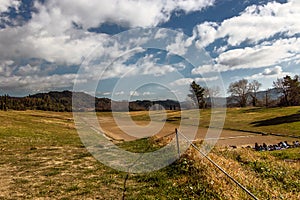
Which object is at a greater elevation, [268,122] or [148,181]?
[148,181]

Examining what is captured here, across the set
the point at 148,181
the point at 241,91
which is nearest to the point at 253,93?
the point at 241,91

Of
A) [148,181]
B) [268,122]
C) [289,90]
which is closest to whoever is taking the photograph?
[148,181]

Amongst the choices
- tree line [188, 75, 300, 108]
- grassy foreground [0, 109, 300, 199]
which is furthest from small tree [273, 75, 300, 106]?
grassy foreground [0, 109, 300, 199]

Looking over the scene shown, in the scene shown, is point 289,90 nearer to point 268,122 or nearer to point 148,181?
point 268,122

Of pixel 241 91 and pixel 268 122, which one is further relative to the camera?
pixel 241 91

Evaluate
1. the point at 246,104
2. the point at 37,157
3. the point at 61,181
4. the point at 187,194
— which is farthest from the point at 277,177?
the point at 246,104

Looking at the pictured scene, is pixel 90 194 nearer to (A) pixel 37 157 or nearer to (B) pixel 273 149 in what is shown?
(A) pixel 37 157

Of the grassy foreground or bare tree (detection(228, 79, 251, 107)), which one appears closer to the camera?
the grassy foreground

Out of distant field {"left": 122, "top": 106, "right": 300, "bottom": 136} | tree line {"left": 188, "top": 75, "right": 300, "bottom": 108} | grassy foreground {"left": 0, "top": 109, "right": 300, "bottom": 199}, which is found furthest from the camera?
tree line {"left": 188, "top": 75, "right": 300, "bottom": 108}

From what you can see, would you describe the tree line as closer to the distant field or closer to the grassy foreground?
the distant field

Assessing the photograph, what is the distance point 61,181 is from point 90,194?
2301mm

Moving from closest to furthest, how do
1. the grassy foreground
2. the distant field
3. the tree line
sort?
the grassy foreground, the distant field, the tree line

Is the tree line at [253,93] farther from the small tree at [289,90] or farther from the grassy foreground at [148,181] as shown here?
the grassy foreground at [148,181]

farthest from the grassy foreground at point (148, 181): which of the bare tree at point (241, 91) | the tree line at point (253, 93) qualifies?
the bare tree at point (241, 91)
